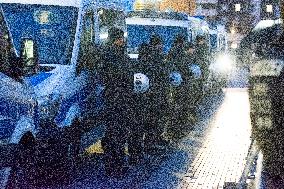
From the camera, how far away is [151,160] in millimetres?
9320

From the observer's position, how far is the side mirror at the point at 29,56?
5.77 m

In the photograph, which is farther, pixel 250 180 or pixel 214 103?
pixel 214 103

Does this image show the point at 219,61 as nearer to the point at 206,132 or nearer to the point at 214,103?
the point at 214,103

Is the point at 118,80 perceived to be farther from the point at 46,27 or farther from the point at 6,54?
the point at 6,54

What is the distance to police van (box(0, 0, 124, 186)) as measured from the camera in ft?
22.9

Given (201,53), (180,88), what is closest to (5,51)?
(180,88)

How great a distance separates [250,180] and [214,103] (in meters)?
10.4

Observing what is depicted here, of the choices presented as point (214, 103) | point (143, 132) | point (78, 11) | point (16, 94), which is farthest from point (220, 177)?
point (214, 103)

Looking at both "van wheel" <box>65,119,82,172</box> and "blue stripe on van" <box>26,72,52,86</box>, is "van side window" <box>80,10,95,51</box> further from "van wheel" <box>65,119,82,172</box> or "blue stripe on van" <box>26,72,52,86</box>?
"blue stripe on van" <box>26,72,52,86</box>

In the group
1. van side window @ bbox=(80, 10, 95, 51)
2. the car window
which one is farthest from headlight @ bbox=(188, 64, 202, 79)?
the car window

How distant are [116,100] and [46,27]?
4.96 ft

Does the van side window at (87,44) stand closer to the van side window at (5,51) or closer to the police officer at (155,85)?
the police officer at (155,85)

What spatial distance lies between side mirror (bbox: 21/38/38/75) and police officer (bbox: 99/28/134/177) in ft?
6.66

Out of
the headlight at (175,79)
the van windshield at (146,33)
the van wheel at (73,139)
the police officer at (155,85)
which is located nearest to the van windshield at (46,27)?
the van wheel at (73,139)
